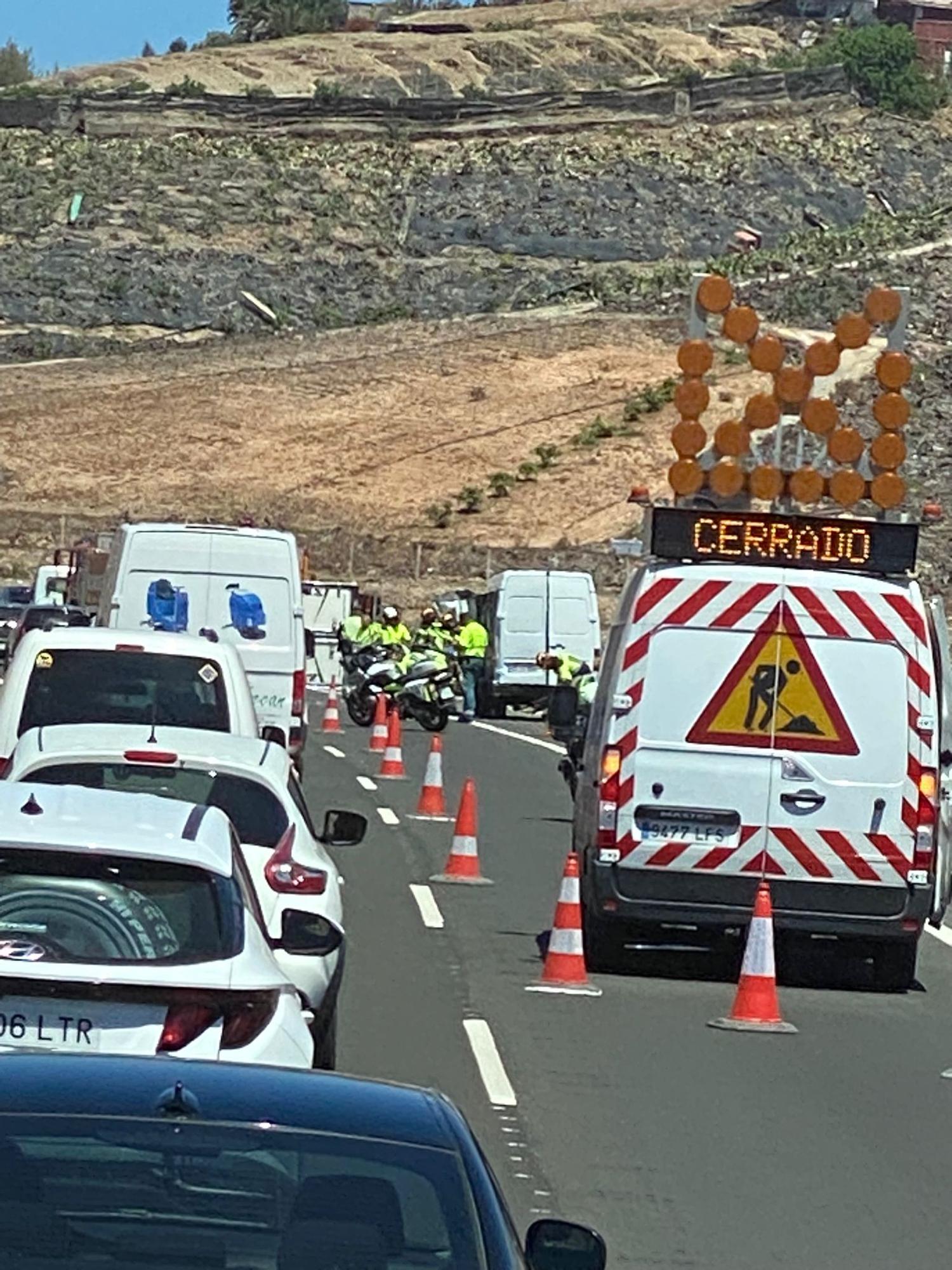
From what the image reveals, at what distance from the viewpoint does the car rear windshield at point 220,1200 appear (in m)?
4.73

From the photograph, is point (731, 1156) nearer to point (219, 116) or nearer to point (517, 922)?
point (517, 922)

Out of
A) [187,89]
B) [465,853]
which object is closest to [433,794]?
[465,853]

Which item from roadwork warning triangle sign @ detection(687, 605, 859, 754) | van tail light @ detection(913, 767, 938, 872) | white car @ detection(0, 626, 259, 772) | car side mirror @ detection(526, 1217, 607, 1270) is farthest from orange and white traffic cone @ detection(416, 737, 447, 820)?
car side mirror @ detection(526, 1217, 607, 1270)

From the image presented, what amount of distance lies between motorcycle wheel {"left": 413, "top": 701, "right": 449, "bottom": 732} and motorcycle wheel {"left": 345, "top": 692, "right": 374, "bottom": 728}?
1.05m

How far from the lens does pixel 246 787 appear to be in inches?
485

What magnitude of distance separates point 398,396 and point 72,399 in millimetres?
8530

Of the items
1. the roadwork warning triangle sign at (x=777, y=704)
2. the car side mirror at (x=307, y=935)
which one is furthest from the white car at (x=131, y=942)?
the roadwork warning triangle sign at (x=777, y=704)

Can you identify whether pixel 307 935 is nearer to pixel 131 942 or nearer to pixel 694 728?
pixel 131 942

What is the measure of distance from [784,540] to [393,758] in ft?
47.0

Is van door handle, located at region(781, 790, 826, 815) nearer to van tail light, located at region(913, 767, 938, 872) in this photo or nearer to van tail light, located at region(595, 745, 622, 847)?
van tail light, located at region(913, 767, 938, 872)

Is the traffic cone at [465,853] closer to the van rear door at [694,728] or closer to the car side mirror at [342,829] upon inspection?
the van rear door at [694,728]

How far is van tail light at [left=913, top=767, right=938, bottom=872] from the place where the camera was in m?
15.9

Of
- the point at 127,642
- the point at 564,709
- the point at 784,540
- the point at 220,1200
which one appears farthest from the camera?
the point at 127,642

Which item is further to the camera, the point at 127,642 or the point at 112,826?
the point at 127,642
